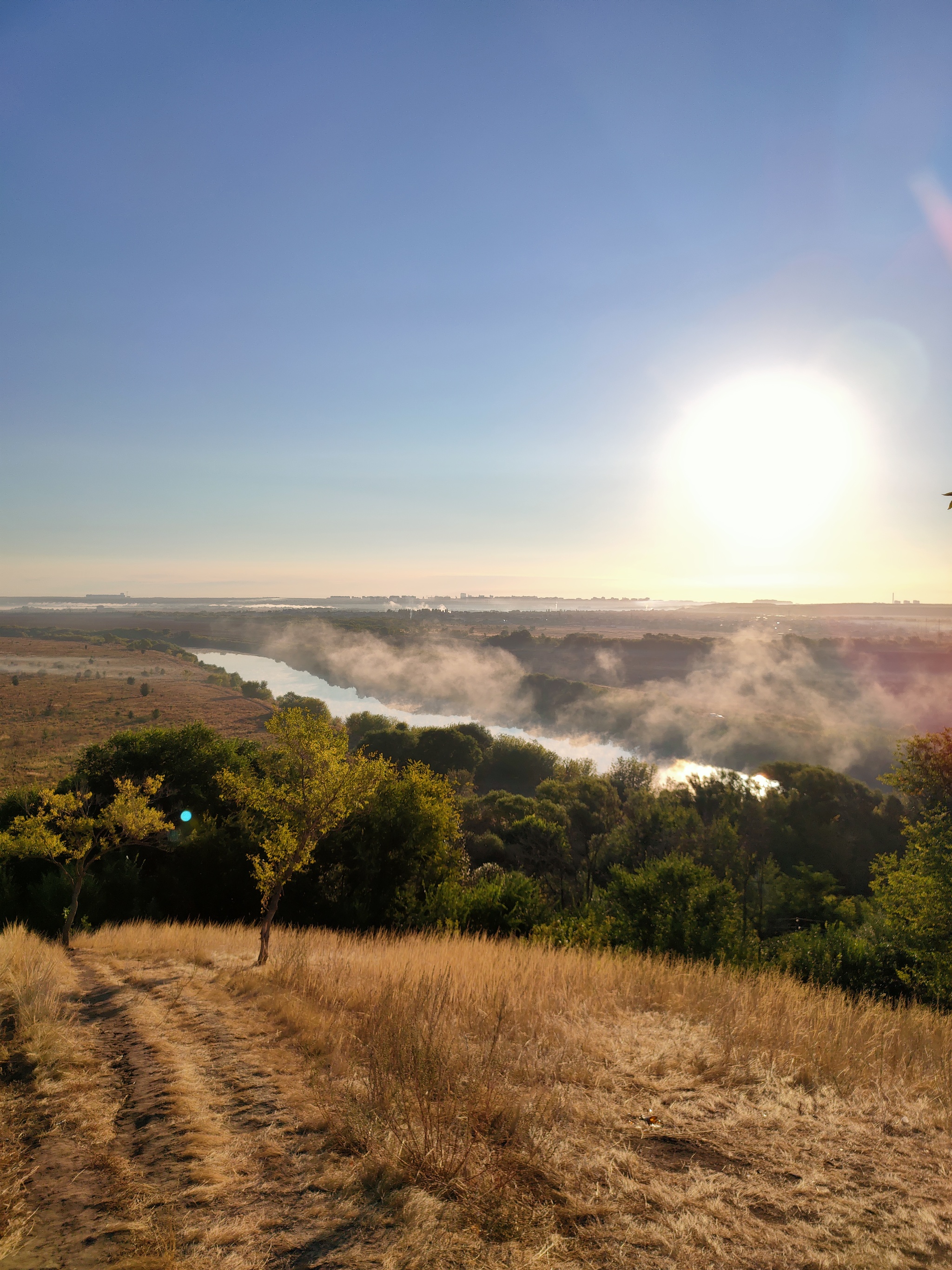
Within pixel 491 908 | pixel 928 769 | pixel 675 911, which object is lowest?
pixel 491 908

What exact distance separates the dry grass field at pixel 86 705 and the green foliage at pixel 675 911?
1236 inches

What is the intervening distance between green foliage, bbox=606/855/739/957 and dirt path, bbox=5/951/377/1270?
51.1 ft

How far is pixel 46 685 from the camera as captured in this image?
108875 mm

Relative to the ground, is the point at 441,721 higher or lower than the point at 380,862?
lower

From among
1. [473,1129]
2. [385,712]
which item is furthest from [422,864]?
[385,712]

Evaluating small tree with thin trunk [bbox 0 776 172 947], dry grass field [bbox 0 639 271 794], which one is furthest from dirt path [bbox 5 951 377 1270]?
dry grass field [bbox 0 639 271 794]

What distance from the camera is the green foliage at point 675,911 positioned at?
779 inches

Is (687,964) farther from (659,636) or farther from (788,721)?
(659,636)

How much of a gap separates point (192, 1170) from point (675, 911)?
19.0 m

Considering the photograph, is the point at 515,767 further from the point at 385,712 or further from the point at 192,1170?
the point at 192,1170

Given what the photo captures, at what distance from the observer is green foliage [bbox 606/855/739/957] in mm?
19797

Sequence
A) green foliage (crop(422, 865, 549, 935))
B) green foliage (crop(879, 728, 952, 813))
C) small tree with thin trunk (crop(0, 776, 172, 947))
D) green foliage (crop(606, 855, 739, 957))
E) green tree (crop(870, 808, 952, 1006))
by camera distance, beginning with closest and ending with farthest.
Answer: small tree with thin trunk (crop(0, 776, 172, 947)) < green tree (crop(870, 808, 952, 1006)) < green foliage (crop(879, 728, 952, 813)) < green foliage (crop(606, 855, 739, 957)) < green foliage (crop(422, 865, 549, 935))

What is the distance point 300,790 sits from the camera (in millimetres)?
13867

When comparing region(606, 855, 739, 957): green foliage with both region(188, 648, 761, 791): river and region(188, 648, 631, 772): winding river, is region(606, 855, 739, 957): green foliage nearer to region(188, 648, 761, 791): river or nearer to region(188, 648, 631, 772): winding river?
region(188, 648, 761, 791): river
